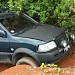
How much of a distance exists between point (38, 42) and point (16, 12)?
1.91 metres

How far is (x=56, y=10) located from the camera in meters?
8.22

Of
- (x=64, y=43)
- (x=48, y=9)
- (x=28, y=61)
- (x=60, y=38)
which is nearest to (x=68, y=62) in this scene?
(x=64, y=43)

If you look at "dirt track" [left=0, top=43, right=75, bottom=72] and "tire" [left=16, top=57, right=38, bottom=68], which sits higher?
"tire" [left=16, top=57, right=38, bottom=68]

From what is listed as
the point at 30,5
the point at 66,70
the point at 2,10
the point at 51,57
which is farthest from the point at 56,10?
the point at 66,70

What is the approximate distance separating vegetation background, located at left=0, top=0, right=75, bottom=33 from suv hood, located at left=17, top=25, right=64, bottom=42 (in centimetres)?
108

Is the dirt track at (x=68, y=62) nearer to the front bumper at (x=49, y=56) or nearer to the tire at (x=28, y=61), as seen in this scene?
the front bumper at (x=49, y=56)

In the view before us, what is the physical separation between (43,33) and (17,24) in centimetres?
96

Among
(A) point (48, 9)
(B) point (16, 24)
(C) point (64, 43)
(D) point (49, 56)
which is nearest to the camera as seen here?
(D) point (49, 56)

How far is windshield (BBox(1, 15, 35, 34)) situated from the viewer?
7139mm

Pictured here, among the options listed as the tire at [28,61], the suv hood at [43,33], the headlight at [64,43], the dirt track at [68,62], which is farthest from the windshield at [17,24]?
the dirt track at [68,62]

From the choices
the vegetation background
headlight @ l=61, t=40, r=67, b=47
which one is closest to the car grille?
headlight @ l=61, t=40, r=67, b=47

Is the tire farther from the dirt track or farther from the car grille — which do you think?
the dirt track

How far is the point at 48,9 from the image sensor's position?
335 inches

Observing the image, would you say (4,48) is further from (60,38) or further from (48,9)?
(48,9)
